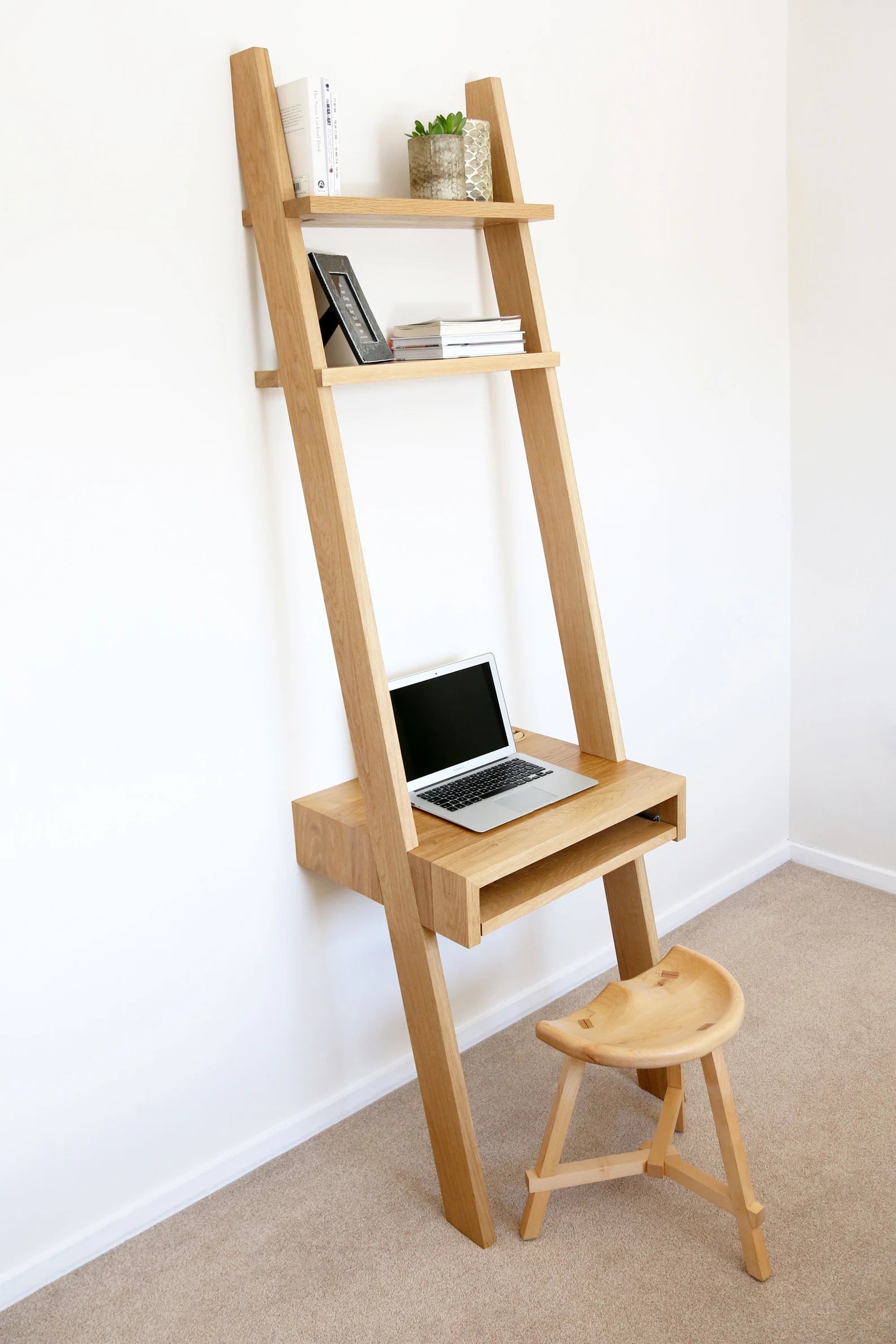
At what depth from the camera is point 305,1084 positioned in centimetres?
219

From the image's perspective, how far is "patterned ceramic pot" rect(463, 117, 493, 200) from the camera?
1.95m

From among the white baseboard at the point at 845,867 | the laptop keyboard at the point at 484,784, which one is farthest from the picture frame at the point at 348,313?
the white baseboard at the point at 845,867

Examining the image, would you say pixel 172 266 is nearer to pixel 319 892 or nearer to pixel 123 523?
pixel 123 523

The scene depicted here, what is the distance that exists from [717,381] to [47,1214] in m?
2.37

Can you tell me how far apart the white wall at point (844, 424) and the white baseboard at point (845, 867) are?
0.03ft

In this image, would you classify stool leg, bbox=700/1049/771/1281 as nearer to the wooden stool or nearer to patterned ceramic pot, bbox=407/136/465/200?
the wooden stool

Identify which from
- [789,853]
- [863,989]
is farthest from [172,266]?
[789,853]

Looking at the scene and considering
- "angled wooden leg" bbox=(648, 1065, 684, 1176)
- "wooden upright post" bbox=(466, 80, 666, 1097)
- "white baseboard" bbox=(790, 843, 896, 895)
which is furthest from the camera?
"white baseboard" bbox=(790, 843, 896, 895)

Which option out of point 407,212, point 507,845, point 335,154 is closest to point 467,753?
point 507,845

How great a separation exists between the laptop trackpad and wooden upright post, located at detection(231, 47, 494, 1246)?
226 millimetres

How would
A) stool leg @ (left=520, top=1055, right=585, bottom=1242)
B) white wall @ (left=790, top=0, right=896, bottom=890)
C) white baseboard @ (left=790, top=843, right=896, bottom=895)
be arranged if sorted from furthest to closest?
white baseboard @ (left=790, top=843, right=896, bottom=895) < white wall @ (left=790, top=0, right=896, bottom=890) < stool leg @ (left=520, top=1055, right=585, bottom=1242)

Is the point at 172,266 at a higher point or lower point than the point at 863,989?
higher

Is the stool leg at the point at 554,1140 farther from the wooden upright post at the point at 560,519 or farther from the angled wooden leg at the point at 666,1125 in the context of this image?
the wooden upright post at the point at 560,519

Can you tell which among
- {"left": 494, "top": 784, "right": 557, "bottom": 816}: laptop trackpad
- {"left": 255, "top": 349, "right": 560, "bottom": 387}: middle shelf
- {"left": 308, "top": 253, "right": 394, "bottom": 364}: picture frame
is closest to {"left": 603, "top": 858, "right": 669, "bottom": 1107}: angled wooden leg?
{"left": 494, "top": 784, "right": 557, "bottom": 816}: laptop trackpad
